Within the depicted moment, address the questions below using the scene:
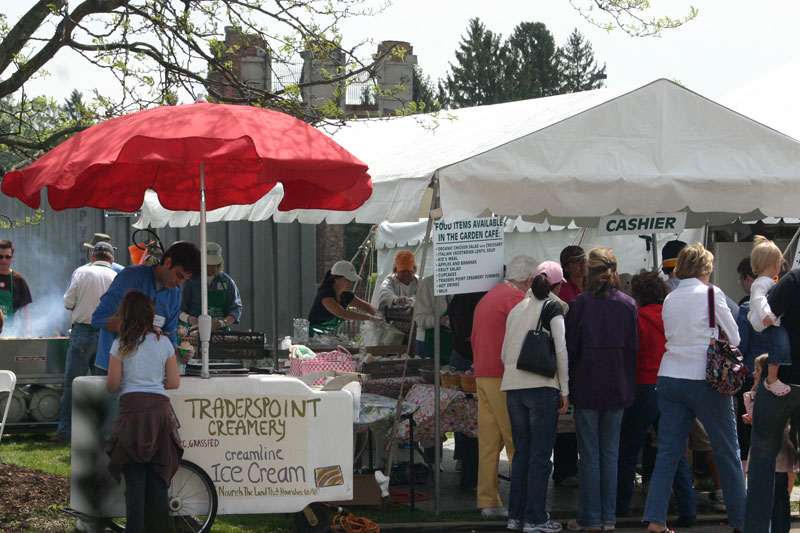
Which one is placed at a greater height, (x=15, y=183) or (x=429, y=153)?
(x=429, y=153)

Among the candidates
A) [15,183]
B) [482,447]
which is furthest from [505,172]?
[15,183]

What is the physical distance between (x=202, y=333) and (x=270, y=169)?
1075 millimetres

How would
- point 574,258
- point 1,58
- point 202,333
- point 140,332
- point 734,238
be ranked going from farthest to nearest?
point 734,238 → point 574,258 → point 1,58 → point 202,333 → point 140,332

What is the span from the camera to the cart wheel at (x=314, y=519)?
20.1 ft

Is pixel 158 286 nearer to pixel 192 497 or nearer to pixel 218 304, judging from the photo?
pixel 192 497

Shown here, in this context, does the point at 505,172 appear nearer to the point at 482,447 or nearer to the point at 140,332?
the point at 482,447

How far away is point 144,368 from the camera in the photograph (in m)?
5.34

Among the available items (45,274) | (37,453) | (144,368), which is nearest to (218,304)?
(37,453)

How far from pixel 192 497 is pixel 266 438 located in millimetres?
548

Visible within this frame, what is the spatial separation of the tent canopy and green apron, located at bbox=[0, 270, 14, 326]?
15.1 feet

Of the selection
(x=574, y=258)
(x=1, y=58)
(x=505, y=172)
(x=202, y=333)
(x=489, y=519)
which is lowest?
(x=489, y=519)

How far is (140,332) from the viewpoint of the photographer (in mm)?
5328

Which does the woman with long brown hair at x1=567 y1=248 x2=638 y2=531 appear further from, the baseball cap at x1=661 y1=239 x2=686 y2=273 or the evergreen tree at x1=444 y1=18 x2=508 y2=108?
the evergreen tree at x1=444 y1=18 x2=508 y2=108

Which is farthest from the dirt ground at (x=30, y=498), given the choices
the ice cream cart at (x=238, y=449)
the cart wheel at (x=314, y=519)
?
the cart wheel at (x=314, y=519)
